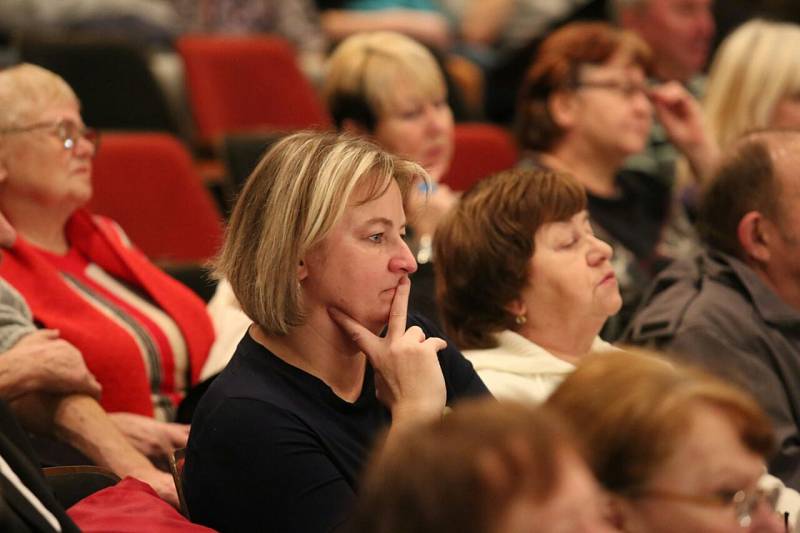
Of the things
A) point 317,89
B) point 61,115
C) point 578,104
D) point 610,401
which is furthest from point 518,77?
point 610,401

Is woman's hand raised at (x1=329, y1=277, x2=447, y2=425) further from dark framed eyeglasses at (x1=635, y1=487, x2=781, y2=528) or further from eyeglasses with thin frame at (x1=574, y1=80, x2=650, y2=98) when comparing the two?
eyeglasses with thin frame at (x1=574, y1=80, x2=650, y2=98)

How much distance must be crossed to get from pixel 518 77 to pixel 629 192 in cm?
111

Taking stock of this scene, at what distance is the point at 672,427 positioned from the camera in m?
1.47

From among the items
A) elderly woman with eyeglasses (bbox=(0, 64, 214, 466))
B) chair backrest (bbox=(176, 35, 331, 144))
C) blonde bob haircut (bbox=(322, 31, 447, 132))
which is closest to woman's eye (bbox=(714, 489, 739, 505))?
elderly woman with eyeglasses (bbox=(0, 64, 214, 466))

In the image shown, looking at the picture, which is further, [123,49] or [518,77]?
→ [518,77]

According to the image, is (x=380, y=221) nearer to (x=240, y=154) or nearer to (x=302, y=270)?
(x=302, y=270)

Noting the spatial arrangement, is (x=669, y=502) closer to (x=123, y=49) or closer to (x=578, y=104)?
(x=578, y=104)

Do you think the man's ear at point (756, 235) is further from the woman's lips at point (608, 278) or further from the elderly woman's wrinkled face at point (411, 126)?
the elderly woman's wrinkled face at point (411, 126)

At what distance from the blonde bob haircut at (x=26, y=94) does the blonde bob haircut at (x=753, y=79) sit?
2.26 metres

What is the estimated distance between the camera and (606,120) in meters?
3.84

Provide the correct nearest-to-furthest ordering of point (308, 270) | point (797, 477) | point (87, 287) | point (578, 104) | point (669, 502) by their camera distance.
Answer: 1. point (669, 502)
2. point (308, 270)
3. point (797, 477)
4. point (87, 287)
5. point (578, 104)

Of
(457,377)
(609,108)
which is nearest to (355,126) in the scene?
(609,108)

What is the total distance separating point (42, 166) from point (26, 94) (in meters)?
0.17

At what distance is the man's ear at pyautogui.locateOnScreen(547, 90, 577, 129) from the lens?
3867 mm
